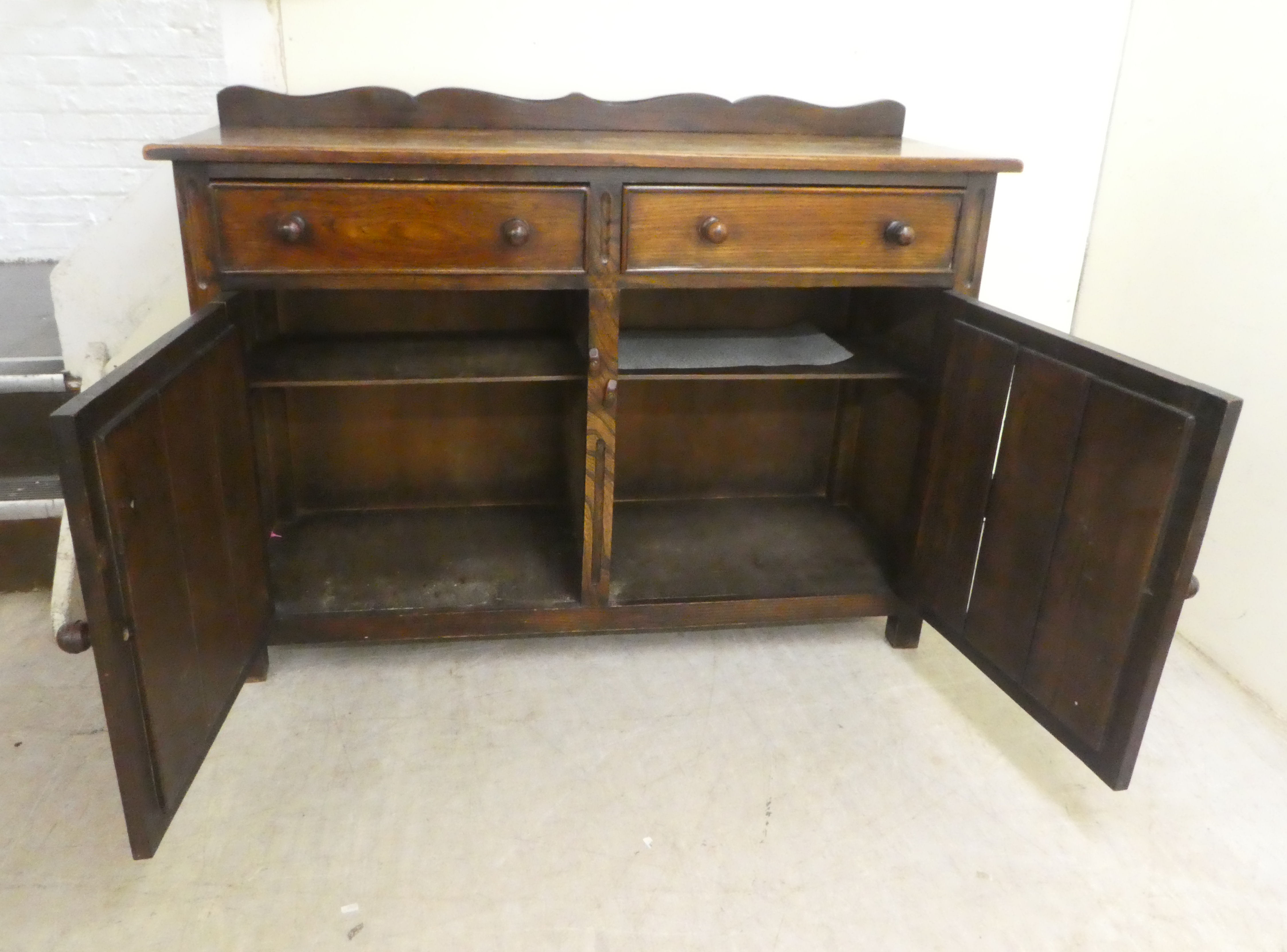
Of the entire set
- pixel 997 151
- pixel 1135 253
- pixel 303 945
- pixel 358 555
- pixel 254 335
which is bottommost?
pixel 303 945

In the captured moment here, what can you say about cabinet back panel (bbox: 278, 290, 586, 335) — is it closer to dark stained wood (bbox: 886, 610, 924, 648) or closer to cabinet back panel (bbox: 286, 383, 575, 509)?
cabinet back panel (bbox: 286, 383, 575, 509)

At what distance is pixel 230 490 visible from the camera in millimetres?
1458

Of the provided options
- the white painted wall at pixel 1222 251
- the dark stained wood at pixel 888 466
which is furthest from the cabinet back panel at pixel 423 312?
the white painted wall at pixel 1222 251

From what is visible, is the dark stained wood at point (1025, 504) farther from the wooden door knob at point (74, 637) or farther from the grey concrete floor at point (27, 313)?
the grey concrete floor at point (27, 313)

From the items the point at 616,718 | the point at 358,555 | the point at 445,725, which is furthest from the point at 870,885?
the point at 358,555

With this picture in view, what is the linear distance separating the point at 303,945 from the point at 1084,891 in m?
1.12

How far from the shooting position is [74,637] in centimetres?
126

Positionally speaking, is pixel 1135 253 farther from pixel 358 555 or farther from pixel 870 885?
pixel 358 555

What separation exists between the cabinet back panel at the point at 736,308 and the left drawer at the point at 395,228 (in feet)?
1.67

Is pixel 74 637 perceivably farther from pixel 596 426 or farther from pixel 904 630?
pixel 904 630

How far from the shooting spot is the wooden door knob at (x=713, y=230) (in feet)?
5.13

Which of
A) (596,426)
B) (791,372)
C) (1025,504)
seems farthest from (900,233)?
(596,426)

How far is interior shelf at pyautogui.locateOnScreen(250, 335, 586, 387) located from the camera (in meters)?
1.68

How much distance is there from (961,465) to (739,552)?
0.56 m
